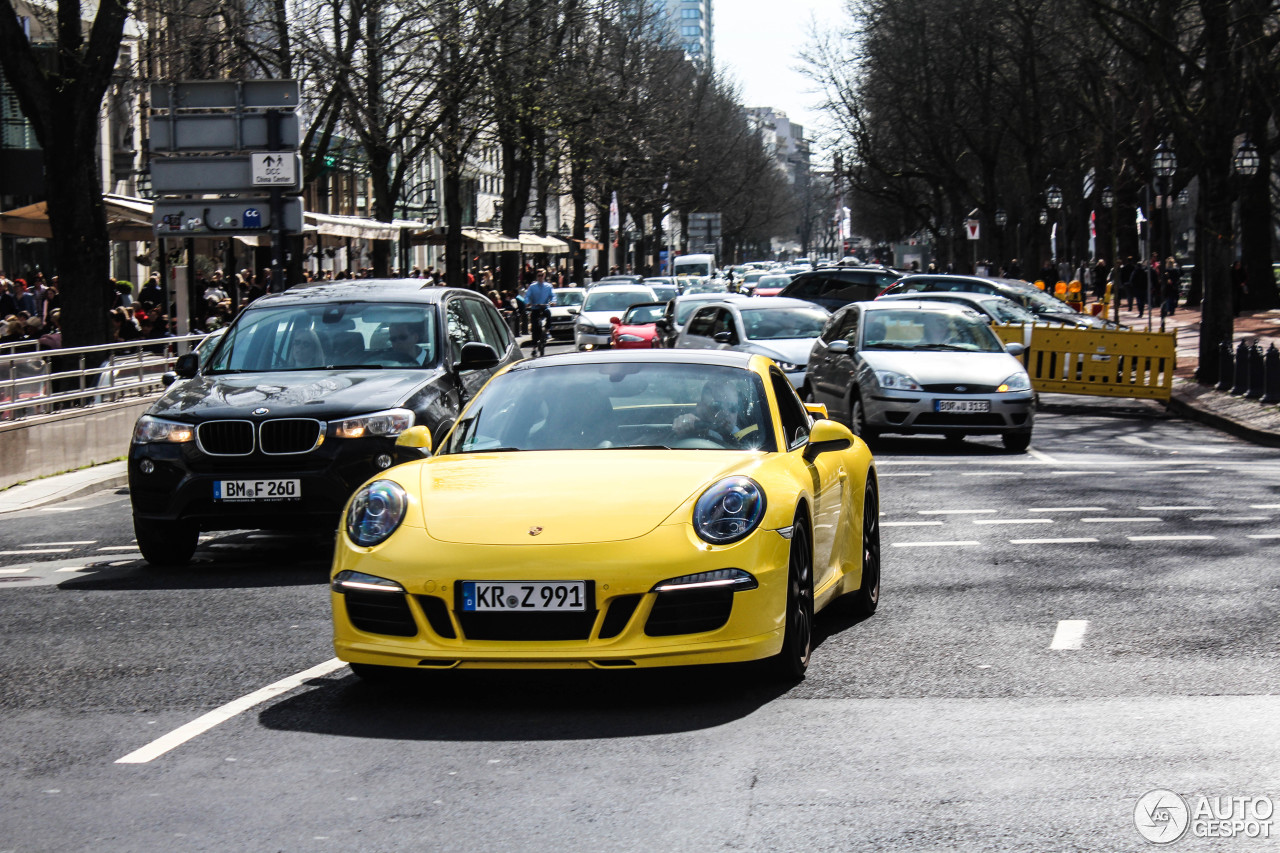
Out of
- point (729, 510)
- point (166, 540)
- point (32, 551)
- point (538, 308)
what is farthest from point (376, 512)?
point (538, 308)

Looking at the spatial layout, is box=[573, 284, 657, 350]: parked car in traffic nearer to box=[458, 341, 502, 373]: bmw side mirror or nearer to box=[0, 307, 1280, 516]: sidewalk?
box=[0, 307, 1280, 516]: sidewalk

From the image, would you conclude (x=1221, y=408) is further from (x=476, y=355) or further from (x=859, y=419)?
(x=476, y=355)

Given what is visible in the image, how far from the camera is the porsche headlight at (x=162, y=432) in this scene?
34.2ft

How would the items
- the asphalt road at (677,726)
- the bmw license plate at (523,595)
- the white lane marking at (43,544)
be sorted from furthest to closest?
the white lane marking at (43,544) < the bmw license plate at (523,595) < the asphalt road at (677,726)

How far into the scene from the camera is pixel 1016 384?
17.7 metres

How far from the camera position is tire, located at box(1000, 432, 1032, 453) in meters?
17.9

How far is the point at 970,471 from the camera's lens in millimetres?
16016

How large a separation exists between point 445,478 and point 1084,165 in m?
51.5

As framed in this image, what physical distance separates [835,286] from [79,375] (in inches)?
770

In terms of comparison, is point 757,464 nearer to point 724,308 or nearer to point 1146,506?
point 1146,506

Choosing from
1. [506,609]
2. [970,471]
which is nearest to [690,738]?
[506,609]

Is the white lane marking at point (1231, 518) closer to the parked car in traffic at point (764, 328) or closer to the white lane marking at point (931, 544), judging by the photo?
the white lane marking at point (931, 544)

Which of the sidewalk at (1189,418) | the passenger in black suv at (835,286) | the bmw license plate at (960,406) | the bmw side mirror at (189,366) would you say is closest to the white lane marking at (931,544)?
the bmw side mirror at (189,366)

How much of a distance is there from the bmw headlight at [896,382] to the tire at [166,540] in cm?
880
